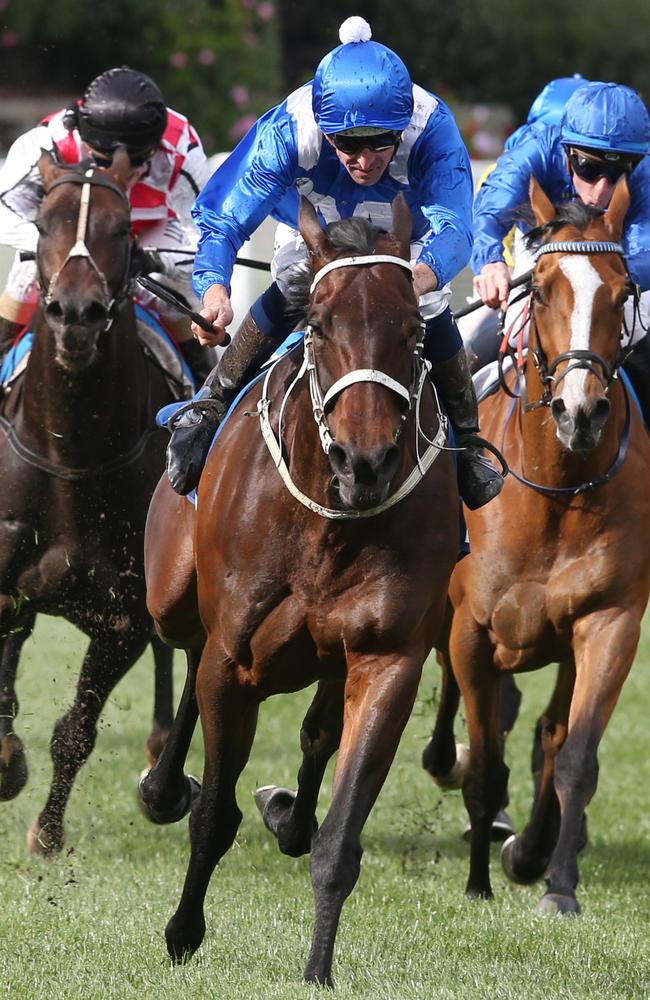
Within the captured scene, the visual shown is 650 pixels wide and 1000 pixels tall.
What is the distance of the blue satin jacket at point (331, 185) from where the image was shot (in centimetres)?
562

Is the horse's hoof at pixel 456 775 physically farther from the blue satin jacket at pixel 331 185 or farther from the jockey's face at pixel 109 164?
the blue satin jacket at pixel 331 185

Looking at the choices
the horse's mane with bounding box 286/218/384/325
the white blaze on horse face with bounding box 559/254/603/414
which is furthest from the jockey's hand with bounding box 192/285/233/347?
the white blaze on horse face with bounding box 559/254/603/414

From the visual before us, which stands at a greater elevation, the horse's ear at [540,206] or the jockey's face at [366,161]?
the jockey's face at [366,161]

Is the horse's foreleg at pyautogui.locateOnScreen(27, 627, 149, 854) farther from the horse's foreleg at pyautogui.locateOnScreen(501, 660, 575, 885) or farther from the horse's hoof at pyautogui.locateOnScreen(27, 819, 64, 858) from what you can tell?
the horse's foreleg at pyautogui.locateOnScreen(501, 660, 575, 885)

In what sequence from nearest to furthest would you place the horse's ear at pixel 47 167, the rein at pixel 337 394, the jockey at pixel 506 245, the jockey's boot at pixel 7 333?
1. the rein at pixel 337 394
2. the horse's ear at pixel 47 167
3. the jockey's boot at pixel 7 333
4. the jockey at pixel 506 245

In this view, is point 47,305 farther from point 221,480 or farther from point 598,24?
point 598,24

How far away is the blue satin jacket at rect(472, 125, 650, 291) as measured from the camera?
6828 mm

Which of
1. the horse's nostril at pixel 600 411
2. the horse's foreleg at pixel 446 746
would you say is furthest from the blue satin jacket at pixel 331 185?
the horse's foreleg at pixel 446 746

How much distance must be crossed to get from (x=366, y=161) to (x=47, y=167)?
1667 mm

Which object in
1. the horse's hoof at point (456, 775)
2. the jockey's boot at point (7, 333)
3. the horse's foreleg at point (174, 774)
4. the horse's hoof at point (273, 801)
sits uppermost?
the jockey's boot at point (7, 333)

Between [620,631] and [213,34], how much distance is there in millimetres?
17767

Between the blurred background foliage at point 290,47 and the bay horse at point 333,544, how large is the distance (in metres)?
15.8

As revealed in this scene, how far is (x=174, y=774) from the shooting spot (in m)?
6.39

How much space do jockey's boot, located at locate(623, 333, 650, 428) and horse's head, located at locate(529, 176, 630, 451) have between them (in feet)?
2.71
